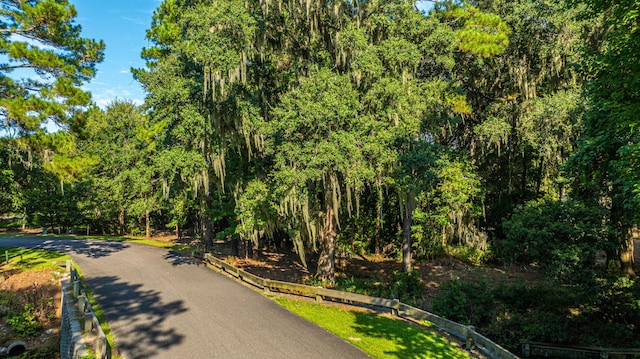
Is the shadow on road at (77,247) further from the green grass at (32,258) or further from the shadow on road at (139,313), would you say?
the shadow on road at (139,313)

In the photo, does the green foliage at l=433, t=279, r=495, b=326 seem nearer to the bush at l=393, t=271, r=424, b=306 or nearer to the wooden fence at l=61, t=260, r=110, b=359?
the bush at l=393, t=271, r=424, b=306

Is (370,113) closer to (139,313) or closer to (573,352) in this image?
(139,313)

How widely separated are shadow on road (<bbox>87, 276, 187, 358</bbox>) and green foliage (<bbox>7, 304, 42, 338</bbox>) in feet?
6.99

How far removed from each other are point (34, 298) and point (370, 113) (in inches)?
673

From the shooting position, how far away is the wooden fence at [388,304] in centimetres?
980

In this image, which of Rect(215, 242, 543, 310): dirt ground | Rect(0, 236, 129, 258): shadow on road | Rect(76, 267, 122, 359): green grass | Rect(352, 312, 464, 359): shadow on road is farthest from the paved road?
Rect(215, 242, 543, 310): dirt ground

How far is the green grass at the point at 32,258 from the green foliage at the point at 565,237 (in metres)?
24.3

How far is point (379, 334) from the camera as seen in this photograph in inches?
424

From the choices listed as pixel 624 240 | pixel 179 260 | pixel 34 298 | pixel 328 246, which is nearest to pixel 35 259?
pixel 34 298

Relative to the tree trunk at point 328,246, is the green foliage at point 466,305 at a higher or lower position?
lower

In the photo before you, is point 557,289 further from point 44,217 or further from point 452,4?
point 44,217

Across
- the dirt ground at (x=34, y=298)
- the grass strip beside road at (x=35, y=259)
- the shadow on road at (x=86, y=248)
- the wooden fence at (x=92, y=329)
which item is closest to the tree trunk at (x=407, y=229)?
the wooden fence at (x=92, y=329)

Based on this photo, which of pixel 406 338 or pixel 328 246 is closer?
pixel 406 338

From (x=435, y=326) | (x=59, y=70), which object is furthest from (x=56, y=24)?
(x=435, y=326)
